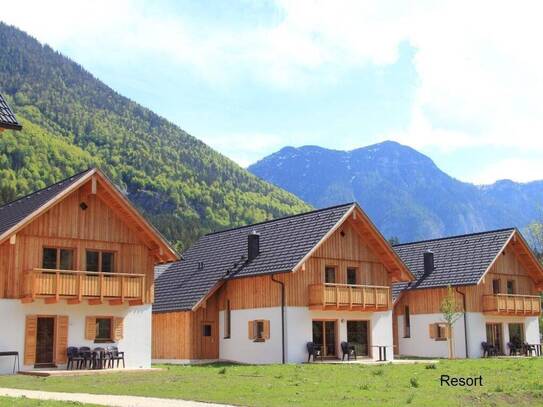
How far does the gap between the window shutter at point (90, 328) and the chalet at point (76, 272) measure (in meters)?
0.04

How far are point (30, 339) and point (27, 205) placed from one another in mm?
5512

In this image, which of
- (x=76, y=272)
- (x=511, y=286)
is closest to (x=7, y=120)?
(x=76, y=272)

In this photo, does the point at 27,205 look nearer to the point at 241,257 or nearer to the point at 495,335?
the point at 241,257

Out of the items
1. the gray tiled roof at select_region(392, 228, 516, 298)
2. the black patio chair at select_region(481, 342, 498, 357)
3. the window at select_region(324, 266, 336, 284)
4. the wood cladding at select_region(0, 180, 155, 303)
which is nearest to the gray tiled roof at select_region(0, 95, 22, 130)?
the wood cladding at select_region(0, 180, 155, 303)

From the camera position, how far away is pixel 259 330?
37.0m

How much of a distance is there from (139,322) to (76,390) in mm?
11770

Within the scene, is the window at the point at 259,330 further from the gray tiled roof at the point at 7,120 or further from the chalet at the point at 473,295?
the gray tiled roof at the point at 7,120

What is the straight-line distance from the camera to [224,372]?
27406 millimetres

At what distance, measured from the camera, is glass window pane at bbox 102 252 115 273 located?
3212 centimetres

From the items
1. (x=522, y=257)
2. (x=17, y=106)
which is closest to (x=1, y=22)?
(x=17, y=106)

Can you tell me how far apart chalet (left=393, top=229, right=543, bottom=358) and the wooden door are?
12.1 metres

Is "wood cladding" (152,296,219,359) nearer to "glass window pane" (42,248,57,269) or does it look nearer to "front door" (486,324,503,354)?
"glass window pane" (42,248,57,269)

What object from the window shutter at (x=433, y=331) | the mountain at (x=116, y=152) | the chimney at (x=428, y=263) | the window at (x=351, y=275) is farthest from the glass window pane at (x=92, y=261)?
the mountain at (x=116, y=152)

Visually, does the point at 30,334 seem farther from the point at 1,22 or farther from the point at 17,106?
the point at 1,22
